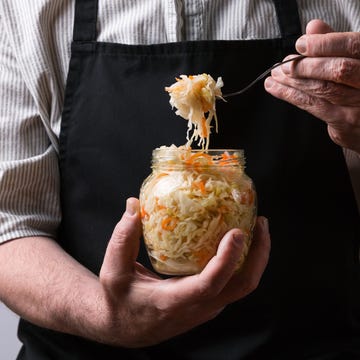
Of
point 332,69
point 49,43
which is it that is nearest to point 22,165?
point 49,43

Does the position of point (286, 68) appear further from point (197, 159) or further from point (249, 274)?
point (249, 274)

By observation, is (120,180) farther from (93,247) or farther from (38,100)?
(38,100)

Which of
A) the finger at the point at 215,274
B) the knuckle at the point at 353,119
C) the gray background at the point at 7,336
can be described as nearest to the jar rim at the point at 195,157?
the finger at the point at 215,274

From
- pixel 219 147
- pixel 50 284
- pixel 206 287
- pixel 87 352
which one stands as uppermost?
pixel 219 147

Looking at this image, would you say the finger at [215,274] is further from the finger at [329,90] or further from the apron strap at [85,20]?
the apron strap at [85,20]

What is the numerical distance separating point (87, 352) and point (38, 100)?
56 centimetres

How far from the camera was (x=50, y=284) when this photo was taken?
1304 millimetres

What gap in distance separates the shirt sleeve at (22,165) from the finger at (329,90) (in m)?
0.60

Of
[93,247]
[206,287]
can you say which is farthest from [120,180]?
[206,287]

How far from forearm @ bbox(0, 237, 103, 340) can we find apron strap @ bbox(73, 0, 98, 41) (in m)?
0.45

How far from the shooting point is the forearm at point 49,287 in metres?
1.23

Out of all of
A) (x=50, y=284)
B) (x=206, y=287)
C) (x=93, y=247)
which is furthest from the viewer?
(x=93, y=247)

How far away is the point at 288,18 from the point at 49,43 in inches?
21.0

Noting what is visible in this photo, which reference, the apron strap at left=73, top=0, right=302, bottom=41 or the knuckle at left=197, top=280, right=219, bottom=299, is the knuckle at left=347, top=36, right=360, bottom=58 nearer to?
the apron strap at left=73, top=0, right=302, bottom=41
